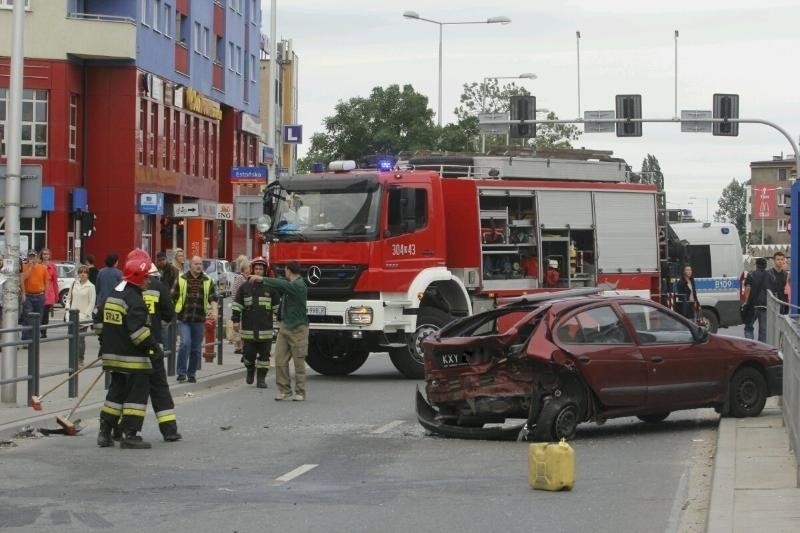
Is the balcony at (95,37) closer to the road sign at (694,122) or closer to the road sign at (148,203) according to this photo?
the road sign at (148,203)

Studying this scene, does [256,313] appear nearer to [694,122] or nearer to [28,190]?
[28,190]

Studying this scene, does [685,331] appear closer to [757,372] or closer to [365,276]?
[757,372]

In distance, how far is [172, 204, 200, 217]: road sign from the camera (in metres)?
55.1

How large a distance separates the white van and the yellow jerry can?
22.6 m

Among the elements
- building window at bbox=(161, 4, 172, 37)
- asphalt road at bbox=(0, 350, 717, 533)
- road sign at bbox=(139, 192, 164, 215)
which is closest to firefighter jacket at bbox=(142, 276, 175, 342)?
asphalt road at bbox=(0, 350, 717, 533)

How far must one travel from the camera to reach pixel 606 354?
14.9 metres

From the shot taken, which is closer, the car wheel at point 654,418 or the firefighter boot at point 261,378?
the car wheel at point 654,418

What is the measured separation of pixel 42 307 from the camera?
27.6 meters

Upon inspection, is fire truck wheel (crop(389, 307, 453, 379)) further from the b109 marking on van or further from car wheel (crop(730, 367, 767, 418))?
the b109 marking on van

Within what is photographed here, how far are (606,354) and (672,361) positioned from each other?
0.90m

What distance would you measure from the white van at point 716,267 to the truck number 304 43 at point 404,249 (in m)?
12.6

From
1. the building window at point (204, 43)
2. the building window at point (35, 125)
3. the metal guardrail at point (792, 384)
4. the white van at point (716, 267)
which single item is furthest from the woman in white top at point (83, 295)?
the building window at point (204, 43)

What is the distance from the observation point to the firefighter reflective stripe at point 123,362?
14.2 meters

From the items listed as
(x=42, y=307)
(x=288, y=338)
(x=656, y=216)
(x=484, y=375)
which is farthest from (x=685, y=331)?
(x=42, y=307)
